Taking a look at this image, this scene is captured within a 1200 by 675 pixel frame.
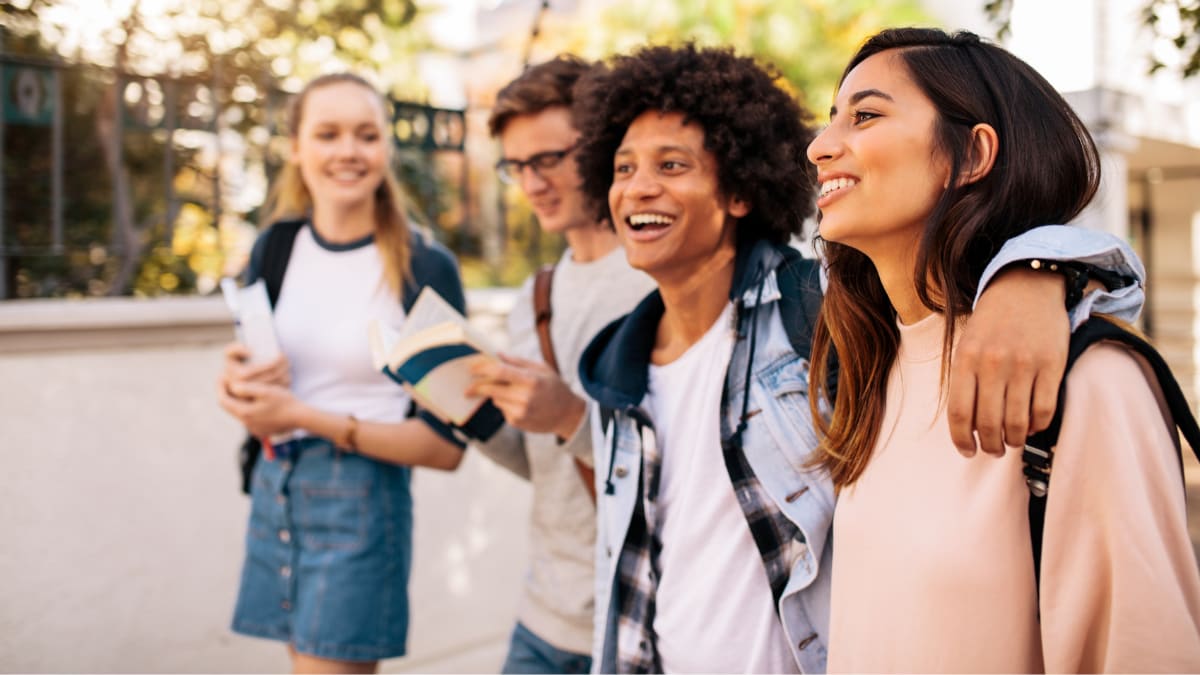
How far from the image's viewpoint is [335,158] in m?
3.00

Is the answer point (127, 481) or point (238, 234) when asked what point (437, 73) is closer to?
point (238, 234)

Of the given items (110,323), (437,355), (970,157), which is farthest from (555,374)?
(110,323)

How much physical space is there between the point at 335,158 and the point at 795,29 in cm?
791

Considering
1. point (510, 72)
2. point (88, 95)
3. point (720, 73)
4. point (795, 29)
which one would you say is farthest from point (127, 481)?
point (795, 29)

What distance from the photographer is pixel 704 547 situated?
2078mm

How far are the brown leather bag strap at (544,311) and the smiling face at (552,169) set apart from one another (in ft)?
0.60

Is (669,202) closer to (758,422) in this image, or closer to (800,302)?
(800,302)

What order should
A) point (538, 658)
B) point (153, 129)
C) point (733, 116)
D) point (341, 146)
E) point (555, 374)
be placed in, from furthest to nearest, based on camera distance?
point (153, 129) < point (341, 146) < point (538, 658) < point (555, 374) < point (733, 116)

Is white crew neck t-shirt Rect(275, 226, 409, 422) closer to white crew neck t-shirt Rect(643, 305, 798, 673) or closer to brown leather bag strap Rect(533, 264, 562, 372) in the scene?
brown leather bag strap Rect(533, 264, 562, 372)

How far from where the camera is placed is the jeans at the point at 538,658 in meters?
2.63

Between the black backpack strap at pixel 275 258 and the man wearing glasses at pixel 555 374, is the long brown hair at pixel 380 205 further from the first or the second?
the man wearing glasses at pixel 555 374

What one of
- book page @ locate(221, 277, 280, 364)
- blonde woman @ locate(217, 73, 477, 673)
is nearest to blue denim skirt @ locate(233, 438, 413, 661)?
blonde woman @ locate(217, 73, 477, 673)

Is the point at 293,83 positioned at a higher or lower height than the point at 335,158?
higher

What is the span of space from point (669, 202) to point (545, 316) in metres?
0.78
